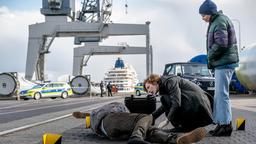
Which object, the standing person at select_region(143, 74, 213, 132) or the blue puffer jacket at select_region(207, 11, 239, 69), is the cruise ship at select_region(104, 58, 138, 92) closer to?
the blue puffer jacket at select_region(207, 11, 239, 69)

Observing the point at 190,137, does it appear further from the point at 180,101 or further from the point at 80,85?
the point at 80,85

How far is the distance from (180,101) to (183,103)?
0.66ft

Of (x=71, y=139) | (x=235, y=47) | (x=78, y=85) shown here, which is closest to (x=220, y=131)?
(x=235, y=47)

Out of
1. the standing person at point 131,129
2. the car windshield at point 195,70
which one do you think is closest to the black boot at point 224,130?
the standing person at point 131,129

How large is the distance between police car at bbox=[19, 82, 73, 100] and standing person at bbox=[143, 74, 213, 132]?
99.9ft

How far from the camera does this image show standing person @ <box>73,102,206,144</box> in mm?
4180

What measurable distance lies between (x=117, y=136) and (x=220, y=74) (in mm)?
1670

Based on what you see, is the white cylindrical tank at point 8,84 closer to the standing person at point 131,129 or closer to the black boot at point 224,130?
the standing person at point 131,129

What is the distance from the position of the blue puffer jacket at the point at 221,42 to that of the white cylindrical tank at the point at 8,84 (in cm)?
3105

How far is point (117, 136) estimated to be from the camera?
5.01 metres

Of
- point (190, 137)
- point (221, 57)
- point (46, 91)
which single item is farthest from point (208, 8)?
point (46, 91)

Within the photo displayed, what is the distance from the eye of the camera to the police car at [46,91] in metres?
35.1

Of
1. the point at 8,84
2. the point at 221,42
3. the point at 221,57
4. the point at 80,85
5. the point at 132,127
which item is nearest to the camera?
the point at 132,127

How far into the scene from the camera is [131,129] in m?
4.74
